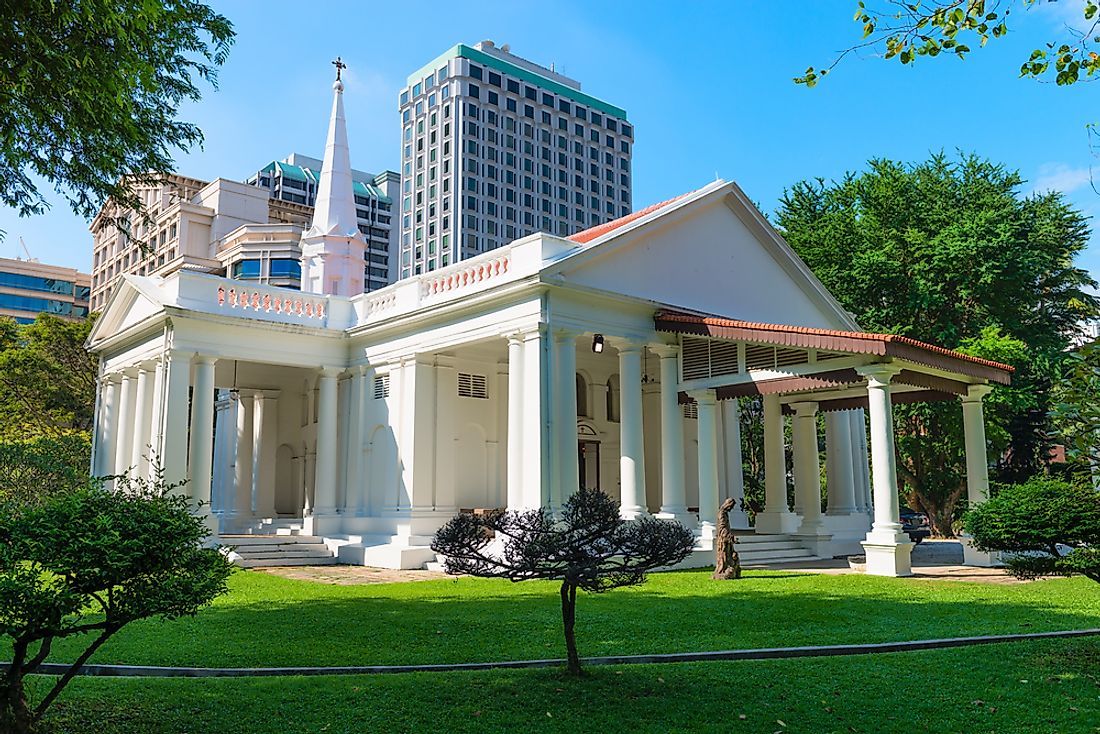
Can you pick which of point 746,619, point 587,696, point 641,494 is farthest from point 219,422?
point 587,696

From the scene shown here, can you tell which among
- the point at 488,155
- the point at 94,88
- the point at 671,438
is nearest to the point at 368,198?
the point at 488,155

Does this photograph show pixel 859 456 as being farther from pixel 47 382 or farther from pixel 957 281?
pixel 47 382

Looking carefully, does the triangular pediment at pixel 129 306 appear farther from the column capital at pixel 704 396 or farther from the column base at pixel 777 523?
the column base at pixel 777 523

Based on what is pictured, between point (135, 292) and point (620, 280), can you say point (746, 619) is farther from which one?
point (135, 292)

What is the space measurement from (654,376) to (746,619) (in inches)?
537

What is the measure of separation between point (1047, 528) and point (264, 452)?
73.9ft

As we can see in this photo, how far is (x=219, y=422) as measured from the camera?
2989 centimetres

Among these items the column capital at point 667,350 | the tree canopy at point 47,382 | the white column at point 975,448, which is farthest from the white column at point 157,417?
the white column at point 975,448

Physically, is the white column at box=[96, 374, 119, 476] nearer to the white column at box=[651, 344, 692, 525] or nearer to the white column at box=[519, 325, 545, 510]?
the white column at box=[519, 325, 545, 510]

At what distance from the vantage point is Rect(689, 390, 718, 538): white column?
64.5 ft

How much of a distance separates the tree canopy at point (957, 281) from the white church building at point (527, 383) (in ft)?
14.3

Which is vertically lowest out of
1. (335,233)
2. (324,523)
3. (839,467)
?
(324,523)

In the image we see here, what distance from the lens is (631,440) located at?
1916 cm

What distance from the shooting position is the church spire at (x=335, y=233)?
90.7ft
